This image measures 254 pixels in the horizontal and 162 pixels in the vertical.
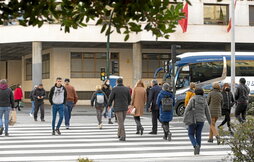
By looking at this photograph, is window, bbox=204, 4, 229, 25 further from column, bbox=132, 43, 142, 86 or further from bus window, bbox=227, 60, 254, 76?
bus window, bbox=227, 60, 254, 76

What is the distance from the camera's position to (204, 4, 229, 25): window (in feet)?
126

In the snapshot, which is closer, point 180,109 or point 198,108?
point 198,108

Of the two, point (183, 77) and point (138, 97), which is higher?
point (183, 77)

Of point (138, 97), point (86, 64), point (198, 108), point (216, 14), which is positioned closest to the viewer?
point (198, 108)

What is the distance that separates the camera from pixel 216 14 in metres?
38.8

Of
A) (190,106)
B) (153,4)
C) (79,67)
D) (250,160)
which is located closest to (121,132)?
(190,106)

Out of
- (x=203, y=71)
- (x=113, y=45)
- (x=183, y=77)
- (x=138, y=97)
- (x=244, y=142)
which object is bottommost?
(x=244, y=142)

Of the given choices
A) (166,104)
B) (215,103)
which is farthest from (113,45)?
(215,103)

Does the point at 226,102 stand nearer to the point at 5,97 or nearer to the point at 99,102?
the point at 99,102

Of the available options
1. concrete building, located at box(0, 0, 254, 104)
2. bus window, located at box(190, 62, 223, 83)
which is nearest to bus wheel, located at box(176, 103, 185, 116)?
bus window, located at box(190, 62, 223, 83)

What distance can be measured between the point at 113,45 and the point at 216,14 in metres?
8.50

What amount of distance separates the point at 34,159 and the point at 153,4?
22.7ft

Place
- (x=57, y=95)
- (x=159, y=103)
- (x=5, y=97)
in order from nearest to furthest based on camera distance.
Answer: (x=159, y=103)
(x=5, y=97)
(x=57, y=95)

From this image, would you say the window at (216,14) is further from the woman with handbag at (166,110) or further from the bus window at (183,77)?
the woman with handbag at (166,110)
